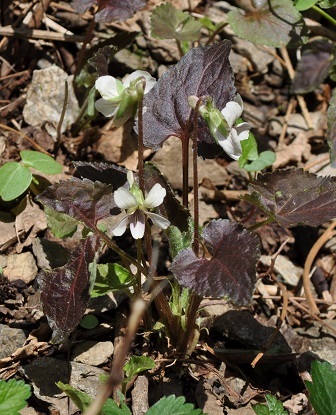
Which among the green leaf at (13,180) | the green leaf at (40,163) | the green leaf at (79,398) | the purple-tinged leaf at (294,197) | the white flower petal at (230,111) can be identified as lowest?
the green leaf at (79,398)

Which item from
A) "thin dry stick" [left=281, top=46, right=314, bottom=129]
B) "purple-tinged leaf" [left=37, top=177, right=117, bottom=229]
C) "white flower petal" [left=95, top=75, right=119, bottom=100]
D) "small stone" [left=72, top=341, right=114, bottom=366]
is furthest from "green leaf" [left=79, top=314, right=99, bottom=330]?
"thin dry stick" [left=281, top=46, right=314, bottom=129]

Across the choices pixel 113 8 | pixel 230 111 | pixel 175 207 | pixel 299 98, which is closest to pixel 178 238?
pixel 175 207

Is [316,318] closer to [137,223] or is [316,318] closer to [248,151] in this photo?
[248,151]

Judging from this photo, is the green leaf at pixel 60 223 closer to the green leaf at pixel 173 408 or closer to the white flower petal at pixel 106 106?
the white flower petal at pixel 106 106

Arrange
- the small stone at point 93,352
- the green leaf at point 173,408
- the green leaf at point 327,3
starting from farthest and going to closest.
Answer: the green leaf at point 327,3 < the small stone at point 93,352 < the green leaf at point 173,408

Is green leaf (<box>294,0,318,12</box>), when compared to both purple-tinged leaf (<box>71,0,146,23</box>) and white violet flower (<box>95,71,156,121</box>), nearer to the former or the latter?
purple-tinged leaf (<box>71,0,146,23</box>)

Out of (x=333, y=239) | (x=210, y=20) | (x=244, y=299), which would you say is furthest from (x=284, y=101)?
(x=244, y=299)

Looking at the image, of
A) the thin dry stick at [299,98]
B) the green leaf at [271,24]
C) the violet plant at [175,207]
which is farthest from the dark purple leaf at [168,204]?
the thin dry stick at [299,98]

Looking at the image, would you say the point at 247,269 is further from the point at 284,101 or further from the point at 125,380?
the point at 284,101
